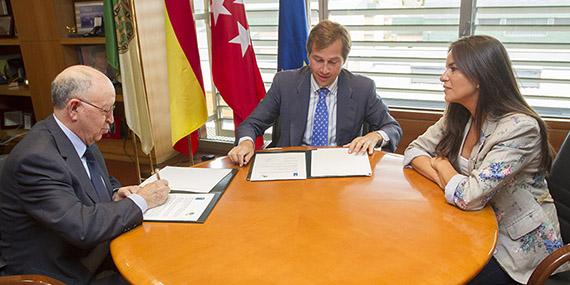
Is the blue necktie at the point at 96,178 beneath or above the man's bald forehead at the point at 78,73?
beneath

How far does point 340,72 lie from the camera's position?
2275mm

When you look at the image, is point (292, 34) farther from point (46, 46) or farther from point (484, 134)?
point (46, 46)

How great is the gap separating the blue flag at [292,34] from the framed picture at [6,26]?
2642mm

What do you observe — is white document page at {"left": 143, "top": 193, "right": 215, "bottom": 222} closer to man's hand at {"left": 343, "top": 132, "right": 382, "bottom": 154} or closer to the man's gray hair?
the man's gray hair

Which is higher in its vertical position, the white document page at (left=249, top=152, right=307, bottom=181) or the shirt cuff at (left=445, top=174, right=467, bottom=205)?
the shirt cuff at (left=445, top=174, right=467, bottom=205)

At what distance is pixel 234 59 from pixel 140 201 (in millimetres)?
1838

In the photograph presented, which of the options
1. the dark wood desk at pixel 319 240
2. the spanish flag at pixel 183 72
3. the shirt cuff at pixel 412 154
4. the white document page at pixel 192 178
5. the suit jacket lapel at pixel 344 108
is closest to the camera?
the dark wood desk at pixel 319 240

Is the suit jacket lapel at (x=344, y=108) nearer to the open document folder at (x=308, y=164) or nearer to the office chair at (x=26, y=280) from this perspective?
the open document folder at (x=308, y=164)

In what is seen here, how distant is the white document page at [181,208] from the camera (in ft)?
4.50

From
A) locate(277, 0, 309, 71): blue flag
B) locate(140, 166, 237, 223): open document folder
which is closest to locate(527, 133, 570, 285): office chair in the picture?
locate(140, 166, 237, 223): open document folder

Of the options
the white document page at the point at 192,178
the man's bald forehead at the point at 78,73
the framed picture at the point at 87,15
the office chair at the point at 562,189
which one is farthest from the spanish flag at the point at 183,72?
the office chair at the point at 562,189

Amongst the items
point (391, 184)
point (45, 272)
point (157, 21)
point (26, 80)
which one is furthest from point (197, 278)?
point (26, 80)

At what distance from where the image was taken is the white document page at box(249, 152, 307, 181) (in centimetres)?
167

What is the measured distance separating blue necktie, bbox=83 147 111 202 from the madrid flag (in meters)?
1.51
